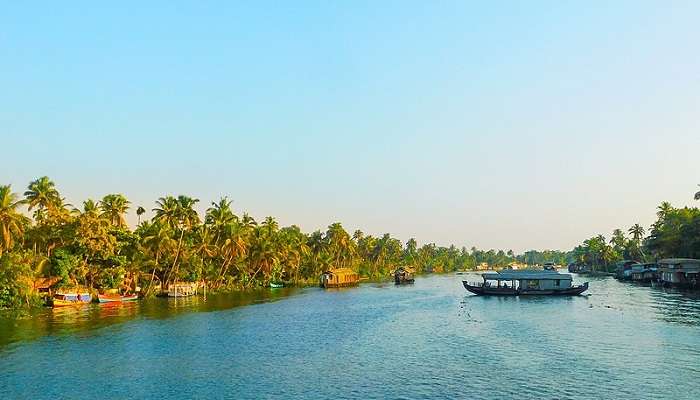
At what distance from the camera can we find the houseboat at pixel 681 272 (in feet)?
337

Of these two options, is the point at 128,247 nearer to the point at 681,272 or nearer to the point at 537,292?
the point at 537,292

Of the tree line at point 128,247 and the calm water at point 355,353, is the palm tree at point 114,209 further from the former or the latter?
the calm water at point 355,353

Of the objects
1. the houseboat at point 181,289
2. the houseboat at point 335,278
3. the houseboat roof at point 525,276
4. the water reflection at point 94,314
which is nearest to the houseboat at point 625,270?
the houseboat roof at point 525,276

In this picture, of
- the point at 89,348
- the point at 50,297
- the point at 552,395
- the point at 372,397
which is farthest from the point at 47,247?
the point at 552,395

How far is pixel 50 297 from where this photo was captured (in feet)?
255

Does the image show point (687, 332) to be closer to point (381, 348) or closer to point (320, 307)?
point (381, 348)

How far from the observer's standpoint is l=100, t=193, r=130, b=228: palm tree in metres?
94.2

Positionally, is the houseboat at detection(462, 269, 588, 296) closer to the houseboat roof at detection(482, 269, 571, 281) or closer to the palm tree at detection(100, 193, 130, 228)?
the houseboat roof at detection(482, 269, 571, 281)

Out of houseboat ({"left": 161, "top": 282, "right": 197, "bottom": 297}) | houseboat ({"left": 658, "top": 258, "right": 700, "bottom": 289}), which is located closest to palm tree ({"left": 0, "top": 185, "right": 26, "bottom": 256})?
houseboat ({"left": 161, "top": 282, "right": 197, "bottom": 297})

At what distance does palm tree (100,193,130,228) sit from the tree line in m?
0.16

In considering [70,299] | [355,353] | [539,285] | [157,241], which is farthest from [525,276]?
[70,299]

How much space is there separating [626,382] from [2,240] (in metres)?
70.1

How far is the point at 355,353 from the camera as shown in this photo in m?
46.5

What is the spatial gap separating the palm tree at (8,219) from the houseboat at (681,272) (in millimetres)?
113025
